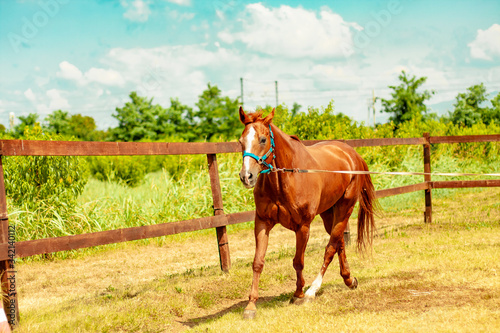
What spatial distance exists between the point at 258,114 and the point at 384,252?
3970 mm

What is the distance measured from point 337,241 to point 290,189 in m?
1.29

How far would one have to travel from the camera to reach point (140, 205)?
9.65 m

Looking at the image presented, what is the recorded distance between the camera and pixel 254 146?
4.07 m

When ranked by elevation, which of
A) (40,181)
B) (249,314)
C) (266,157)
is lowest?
(249,314)

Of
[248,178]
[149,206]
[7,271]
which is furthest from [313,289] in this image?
[149,206]

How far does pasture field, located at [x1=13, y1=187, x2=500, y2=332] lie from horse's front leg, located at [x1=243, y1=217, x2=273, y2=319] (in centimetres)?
10

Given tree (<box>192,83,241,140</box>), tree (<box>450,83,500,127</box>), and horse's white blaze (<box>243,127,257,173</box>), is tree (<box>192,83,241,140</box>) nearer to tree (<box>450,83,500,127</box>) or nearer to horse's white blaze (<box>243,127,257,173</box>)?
tree (<box>450,83,500,127</box>)

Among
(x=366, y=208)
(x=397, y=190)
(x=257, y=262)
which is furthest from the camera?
(x=397, y=190)

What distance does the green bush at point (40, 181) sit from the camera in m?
8.28

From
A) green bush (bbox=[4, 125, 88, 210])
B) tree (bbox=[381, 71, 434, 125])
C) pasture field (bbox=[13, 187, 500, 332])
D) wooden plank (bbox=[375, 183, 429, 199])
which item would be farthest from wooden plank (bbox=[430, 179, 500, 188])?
tree (bbox=[381, 71, 434, 125])

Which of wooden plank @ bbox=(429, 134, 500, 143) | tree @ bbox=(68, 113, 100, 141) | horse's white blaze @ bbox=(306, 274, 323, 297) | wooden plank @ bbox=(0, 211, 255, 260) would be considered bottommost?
horse's white blaze @ bbox=(306, 274, 323, 297)

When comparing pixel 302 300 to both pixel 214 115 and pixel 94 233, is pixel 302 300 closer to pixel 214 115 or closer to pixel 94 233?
pixel 94 233

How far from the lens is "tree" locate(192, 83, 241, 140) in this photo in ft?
144

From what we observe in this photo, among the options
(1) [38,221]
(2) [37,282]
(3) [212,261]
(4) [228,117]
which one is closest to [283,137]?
(3) [212,261]
